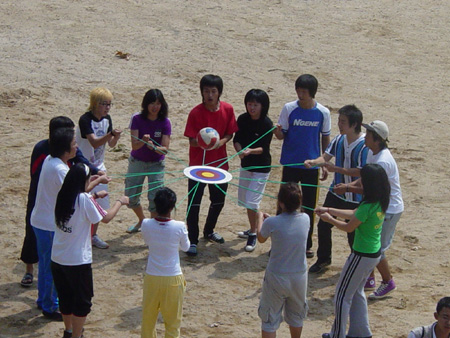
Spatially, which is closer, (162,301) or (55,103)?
(162,301)

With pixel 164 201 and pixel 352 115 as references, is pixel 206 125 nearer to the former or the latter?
pixel 352 115

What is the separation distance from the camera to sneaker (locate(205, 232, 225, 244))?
9.25 m

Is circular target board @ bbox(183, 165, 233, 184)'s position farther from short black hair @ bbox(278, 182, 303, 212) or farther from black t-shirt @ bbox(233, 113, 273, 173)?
short black hair @ bbox(278, 182, 303, 212)

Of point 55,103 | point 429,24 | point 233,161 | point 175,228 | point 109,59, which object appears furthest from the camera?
point 429,24

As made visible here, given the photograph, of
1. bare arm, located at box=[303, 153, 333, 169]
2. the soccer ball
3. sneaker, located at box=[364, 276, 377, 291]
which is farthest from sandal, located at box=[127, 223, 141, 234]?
sneaker, located at box=[364, 276, 377, 291]

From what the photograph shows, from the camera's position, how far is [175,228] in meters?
6.23

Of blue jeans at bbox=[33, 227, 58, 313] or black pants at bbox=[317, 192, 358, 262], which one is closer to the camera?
blue jeans at bbox=[33, 227, 58, 313]

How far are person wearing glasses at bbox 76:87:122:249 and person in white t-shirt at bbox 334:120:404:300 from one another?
2.62 meters

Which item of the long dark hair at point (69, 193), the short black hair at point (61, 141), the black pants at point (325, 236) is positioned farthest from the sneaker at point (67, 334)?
the black pants at point (325, 236)

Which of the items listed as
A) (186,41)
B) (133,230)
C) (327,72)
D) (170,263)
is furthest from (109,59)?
(170,263)

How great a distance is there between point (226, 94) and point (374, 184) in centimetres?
741

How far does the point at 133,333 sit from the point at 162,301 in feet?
3.29

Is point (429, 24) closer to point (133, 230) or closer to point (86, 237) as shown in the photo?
point (133, 230)

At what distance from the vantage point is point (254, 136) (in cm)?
878
